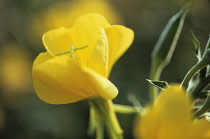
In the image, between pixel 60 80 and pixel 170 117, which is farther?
pixel 60 80

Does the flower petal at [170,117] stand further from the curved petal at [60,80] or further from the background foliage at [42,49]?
the background foliage at [42,49]

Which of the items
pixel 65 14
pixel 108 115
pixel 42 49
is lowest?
pixel 42 49

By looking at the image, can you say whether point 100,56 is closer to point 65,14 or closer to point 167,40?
point 167,40

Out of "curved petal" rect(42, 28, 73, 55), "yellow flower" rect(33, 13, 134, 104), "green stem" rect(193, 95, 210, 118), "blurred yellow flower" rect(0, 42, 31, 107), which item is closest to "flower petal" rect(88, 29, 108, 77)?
"yellow flower" rect(33, 13, 134, 104)

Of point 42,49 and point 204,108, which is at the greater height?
point 204,108

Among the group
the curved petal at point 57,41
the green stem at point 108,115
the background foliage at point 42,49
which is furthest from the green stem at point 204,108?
the background foliage at point 42,49

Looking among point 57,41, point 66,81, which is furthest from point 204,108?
point 57,41
